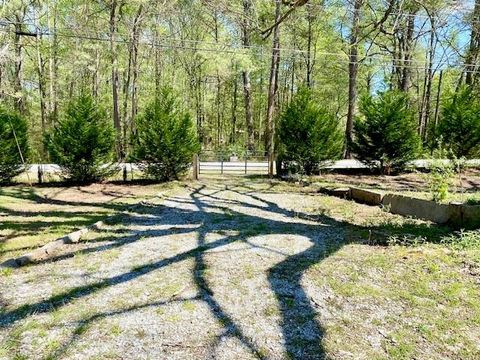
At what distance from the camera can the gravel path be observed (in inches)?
98.5

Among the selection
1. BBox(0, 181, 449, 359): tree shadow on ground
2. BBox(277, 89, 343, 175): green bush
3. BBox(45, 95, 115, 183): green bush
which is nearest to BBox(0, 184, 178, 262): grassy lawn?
BBox(45, 95, 115, 183): green bush

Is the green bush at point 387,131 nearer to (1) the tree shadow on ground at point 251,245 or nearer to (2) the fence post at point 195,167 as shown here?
(2) the fence post at point 195,167

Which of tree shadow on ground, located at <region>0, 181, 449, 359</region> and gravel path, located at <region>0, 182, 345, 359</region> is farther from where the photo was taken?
tree shadow on ground, located at <region>0, 181, 449, 359</region>

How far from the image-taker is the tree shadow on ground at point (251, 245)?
2.66 meters

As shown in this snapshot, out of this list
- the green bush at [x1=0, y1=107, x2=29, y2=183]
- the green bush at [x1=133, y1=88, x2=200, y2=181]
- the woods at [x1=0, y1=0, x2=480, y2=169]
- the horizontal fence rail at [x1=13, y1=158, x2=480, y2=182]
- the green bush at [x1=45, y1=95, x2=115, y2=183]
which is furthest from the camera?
the woods at [x1=0, y1=0, x2=480, y2=169]

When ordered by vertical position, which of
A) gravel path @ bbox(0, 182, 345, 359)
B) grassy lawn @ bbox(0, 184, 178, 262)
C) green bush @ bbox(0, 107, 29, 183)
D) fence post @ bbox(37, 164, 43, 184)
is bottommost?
grassy lawn @ bbox(0, 184, 178, 262)

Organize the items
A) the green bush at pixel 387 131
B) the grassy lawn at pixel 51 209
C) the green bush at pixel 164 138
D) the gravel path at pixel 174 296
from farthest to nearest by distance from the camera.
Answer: the green bush at pixel 387 131
the green bush at pixel 164 138
the grassy lawn at pixel 51 209
the gravel path at pixel 174 296

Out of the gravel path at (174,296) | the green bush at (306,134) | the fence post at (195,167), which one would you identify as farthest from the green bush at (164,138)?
the gravel path at (174,296)

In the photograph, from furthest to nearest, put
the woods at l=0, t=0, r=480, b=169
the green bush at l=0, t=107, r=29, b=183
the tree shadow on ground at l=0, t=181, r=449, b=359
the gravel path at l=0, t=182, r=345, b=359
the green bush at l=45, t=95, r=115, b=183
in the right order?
the woods at l=0, t=0, r=480, b=169 → the green bush at l=0, t=107, r=29, b=183 → the green bush at l=45, t=95, r=115, b=183 → the tree shadow on ground at l=0, t=181, r=449, b=359 → the gravel path at l=0, t=182, r=345, b=359

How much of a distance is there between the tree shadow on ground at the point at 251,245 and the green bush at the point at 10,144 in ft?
19.0

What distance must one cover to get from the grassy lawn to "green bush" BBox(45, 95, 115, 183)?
618 mm

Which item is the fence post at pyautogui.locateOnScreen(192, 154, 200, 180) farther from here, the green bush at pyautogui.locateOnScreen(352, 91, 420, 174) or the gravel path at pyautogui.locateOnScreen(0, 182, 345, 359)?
the gravel path at pyautogui.locateOnScreen(0, 182, 345, 359)

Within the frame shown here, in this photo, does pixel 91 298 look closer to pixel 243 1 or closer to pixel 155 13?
pixel 243 1

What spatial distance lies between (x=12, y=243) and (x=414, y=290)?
4928 mm
